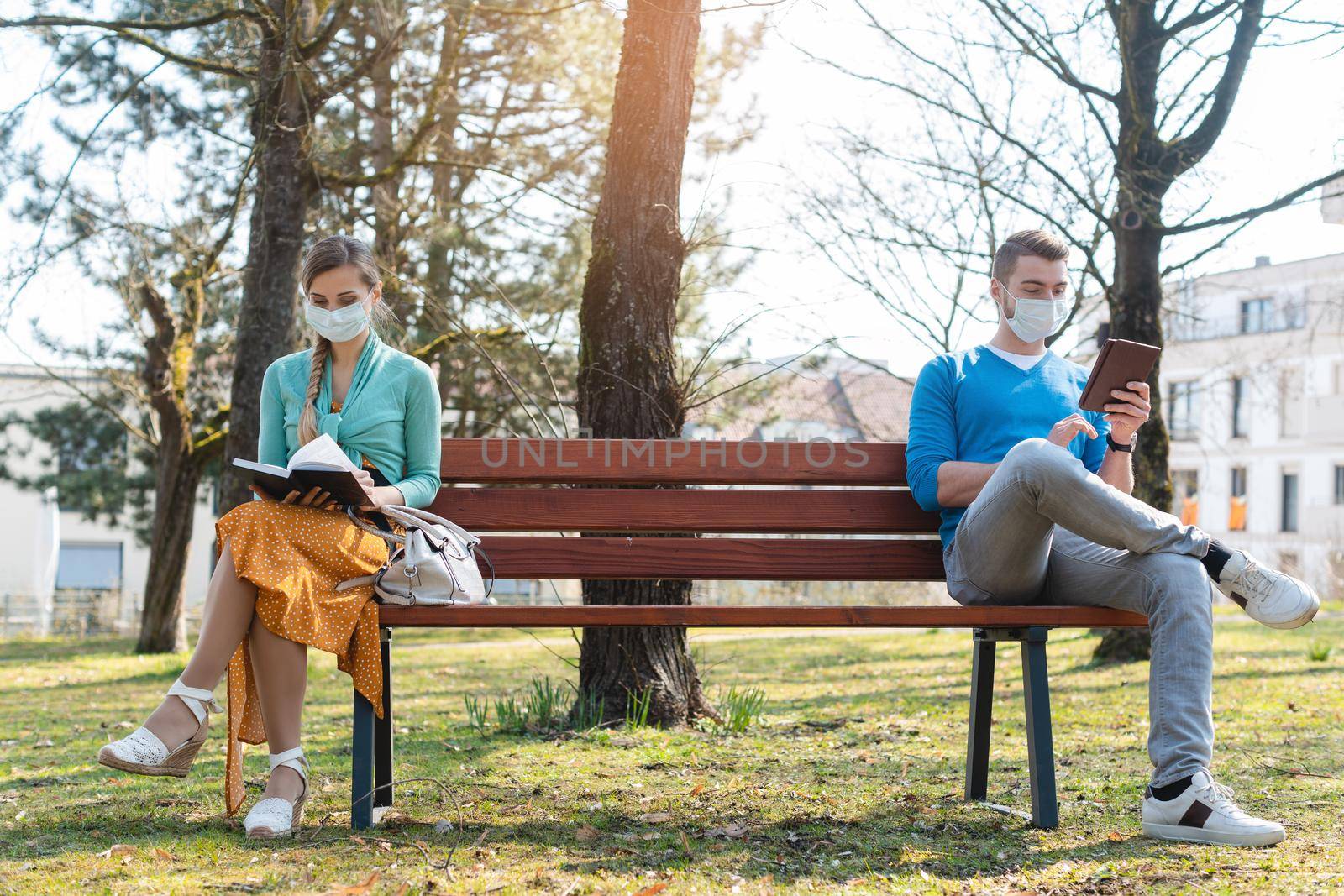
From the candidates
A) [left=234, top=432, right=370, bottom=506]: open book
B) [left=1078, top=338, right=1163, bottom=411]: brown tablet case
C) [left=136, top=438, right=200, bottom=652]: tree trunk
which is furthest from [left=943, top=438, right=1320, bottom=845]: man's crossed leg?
[left=136, top=438, right=200, bottom=652]: tree trunk

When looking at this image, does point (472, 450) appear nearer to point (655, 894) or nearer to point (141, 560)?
point (655, 894)

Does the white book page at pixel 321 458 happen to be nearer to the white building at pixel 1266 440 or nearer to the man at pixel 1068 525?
the man at pixel 1068 525

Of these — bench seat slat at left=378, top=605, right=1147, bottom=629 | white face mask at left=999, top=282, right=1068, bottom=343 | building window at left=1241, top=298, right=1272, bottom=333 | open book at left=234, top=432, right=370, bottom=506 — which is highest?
building window at left=1241, top=298, right=1272, bottom=333

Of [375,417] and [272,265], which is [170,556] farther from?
[375,417]

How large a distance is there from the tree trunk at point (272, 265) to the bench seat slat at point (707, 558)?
6.11 m

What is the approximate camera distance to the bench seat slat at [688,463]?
382 centimetres

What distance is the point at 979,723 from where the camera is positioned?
11.6ft

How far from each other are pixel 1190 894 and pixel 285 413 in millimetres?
2531

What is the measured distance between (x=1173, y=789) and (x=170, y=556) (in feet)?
36.4

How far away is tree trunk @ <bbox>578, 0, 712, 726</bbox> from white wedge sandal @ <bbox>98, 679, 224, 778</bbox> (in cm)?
214

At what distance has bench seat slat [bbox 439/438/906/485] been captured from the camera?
382cm

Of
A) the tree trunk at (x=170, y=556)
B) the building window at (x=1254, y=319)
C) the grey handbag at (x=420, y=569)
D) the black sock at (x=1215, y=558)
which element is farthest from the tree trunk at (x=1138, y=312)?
the building window at (x=1254, y=319)

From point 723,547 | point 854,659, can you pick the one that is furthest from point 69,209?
point 723,547

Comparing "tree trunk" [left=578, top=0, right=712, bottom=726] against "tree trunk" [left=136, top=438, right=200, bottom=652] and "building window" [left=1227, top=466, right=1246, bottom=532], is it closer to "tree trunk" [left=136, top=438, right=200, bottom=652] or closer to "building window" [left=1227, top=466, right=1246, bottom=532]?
"tree trunk" [left=136, top=438, right=200, bottom=652]
